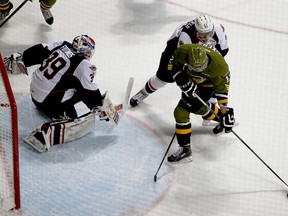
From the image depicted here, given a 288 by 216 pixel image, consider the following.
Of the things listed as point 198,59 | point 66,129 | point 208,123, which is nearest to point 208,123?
point 208,123

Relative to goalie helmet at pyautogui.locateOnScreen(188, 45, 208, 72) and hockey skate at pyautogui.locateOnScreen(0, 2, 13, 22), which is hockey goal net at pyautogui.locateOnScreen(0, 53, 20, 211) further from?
hockey skate at pyautogui.locateOnScreen(0, 2, 13, 22)

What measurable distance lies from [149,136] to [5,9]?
1814mm

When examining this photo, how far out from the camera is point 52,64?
3.79 meters

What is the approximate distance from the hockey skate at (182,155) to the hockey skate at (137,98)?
65 centimetres

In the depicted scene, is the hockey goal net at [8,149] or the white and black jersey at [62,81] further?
the white and black jersey at [62,81]

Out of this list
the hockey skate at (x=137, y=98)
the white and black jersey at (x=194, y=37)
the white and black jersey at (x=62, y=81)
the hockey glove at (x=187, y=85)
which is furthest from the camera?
the hockey skate at (x=137, y=98)

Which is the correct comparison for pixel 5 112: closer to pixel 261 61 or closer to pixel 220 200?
pixel 220 200

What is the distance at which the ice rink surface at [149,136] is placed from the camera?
3.49 meters

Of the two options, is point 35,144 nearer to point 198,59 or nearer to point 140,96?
point 140,96

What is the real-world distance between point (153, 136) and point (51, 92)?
0.71 m

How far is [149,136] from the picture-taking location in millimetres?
4008

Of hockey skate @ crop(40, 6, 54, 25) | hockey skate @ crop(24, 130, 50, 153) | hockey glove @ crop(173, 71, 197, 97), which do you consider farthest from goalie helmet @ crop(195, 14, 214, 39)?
hockey skate @ crop(40, 6, 54, 25)

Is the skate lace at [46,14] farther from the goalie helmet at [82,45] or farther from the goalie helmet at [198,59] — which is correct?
the goalie helmet at [198,59]

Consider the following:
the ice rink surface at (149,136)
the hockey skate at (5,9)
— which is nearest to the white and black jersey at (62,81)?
the ice rink surface at (149,136)
